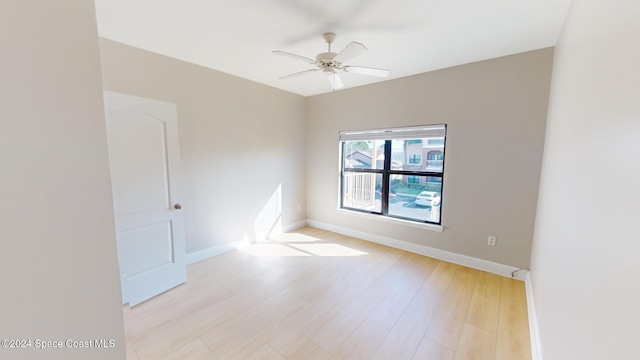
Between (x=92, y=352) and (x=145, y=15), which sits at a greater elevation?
(x=145, y=15)

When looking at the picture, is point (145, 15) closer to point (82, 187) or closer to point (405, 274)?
point (82, 187)

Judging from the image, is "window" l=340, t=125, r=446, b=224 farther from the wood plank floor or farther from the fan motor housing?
the fan motor housing

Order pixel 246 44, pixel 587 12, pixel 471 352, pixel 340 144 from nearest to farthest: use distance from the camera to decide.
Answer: pixel 587 12 < pixel 471 352 < pixel 246 44 < pixel 340 144

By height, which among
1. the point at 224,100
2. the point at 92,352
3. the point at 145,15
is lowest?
the point at 92,352

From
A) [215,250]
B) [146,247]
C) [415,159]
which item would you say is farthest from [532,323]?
[146,247]

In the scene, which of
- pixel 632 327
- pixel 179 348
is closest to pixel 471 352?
pixel 632 327

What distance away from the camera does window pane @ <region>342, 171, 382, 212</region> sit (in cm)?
393

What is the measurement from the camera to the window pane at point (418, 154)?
3.20 meters

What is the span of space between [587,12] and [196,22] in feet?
8.51

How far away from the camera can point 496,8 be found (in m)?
1.80

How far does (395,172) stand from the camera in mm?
3641

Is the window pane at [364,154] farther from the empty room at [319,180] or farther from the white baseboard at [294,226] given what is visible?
the white baseboard at [294,226]

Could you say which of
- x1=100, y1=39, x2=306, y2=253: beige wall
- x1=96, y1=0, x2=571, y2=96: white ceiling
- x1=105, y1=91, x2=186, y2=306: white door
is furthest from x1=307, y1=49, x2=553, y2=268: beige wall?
x1=105, y1=91, x2=186, y2=306: white door

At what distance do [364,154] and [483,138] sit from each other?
1.68 metres
